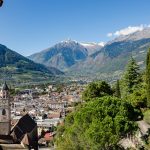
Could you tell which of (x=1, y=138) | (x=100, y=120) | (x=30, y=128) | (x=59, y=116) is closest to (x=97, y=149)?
(x=100, y=120)

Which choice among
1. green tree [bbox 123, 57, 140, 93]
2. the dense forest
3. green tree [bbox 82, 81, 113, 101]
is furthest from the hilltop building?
the dense forest

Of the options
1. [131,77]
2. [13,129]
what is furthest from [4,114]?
[131,77]

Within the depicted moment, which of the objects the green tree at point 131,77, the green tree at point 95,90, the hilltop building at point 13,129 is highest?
the green tree at point 131,77

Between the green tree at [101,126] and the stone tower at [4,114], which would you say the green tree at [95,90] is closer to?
the green tree at [101,126]

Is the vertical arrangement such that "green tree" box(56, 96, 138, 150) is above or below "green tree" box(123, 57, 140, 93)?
below

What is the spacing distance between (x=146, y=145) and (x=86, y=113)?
706 centimetres

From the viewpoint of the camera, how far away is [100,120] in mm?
40219

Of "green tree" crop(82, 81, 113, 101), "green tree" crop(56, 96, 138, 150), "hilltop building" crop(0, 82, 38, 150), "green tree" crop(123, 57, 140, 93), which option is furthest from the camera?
"hilltop building" crop(0, 82, 38, 150)

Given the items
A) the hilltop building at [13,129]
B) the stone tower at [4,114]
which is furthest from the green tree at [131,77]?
the stone tower at [4,114]

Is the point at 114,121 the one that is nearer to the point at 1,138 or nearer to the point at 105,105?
the point at 105,105

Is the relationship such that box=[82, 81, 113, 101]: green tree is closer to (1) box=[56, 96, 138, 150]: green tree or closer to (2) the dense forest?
(2) the dense forest

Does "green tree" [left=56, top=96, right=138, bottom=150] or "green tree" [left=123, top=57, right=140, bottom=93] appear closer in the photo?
"green tree" [left=56, top=96, right=138, bottom=150]

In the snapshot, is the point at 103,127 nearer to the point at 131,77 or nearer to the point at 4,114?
the point at 131,77

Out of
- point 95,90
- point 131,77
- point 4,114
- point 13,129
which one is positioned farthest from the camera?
point 4,114
